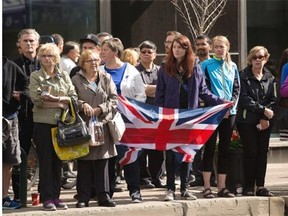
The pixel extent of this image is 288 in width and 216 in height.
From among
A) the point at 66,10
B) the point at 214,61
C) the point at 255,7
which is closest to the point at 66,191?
the point at 214,61

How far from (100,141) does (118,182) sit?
239cm

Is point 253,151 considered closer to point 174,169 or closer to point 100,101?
point 174,169

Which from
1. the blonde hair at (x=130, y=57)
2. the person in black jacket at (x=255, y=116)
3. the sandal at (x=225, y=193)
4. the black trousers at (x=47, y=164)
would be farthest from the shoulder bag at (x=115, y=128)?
→ the blonde hair at (x=130, y=57)

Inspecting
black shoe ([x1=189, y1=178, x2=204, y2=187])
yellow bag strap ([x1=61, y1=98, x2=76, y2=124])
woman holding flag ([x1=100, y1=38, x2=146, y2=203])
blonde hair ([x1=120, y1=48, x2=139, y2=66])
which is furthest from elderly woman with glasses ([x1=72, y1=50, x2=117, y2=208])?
black shoe ([x1=189, y1=178, x2=204, y2=187])

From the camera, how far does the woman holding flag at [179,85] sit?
11.9 metres

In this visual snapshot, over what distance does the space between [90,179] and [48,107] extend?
1.05 metres

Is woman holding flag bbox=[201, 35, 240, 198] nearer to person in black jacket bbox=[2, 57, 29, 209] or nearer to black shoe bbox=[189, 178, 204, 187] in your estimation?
black shoe bbox=[189, 178, 204, 187]

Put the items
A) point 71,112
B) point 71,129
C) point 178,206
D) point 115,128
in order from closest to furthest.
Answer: point 71,129, point 71,112, point 115,128, point 178,206

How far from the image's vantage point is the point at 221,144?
12.6 m

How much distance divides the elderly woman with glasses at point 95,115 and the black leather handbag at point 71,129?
7.6 inches

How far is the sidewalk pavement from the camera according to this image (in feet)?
37.1

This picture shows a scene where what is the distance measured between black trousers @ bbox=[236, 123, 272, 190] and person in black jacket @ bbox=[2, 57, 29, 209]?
2909mm

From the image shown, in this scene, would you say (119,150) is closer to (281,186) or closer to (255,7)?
(281,186)

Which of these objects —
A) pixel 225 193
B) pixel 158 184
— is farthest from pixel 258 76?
pixel 158 184
